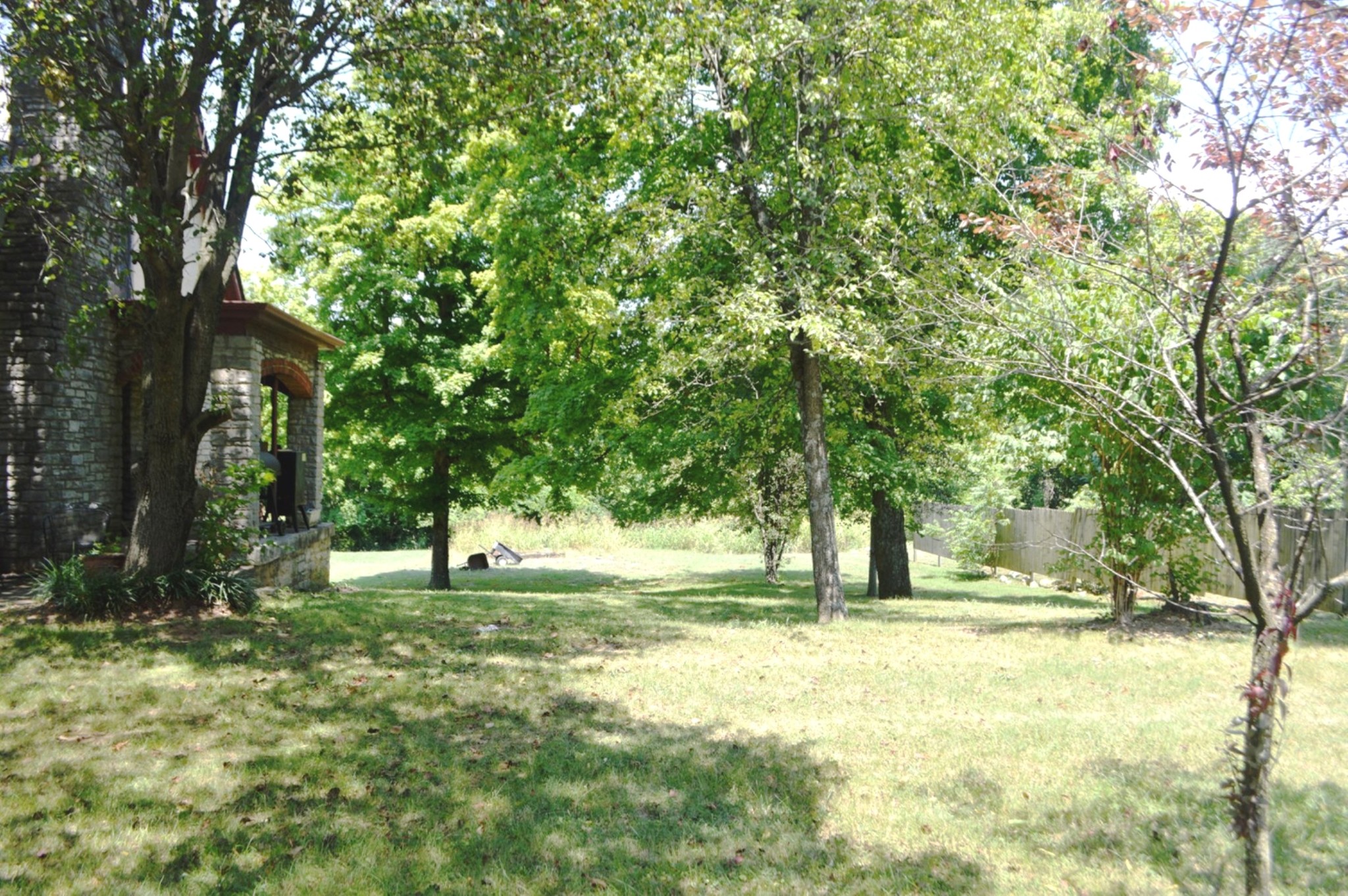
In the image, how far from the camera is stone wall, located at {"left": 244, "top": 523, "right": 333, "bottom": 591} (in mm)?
11961

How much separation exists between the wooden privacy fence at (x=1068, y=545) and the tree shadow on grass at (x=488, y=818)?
2.05 metres

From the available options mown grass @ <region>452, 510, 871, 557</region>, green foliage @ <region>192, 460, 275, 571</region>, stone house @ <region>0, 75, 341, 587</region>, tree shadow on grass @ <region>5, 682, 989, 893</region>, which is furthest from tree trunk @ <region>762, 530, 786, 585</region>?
tree shadow on grass @ <region>5, 682, 989, 893</region>

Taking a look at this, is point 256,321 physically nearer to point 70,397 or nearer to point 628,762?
point 70,397

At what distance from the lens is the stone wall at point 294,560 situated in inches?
471

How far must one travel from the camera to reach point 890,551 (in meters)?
16.8

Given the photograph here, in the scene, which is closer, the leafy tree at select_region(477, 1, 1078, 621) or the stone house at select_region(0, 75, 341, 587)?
the leafy tree at select_region(477, 1, 1078, 621)

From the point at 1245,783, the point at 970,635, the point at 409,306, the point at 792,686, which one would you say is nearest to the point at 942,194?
the point at 970,635

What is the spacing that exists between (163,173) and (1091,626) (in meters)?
10.7

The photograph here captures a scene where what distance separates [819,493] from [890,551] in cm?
561

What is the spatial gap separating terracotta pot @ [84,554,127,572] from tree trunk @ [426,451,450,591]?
36.7 ft

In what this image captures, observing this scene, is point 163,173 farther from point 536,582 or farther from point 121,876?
point 536,582

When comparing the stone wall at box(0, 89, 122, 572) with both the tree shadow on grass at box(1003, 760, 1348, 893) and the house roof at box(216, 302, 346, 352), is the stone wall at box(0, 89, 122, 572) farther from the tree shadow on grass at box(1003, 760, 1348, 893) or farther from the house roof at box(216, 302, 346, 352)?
the tree shadow on grass at box(1003, 760, 1348, 893)

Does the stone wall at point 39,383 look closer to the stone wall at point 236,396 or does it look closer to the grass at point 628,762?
the stone wall at point 236,396

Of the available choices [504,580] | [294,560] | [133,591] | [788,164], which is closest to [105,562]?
[133,591]
